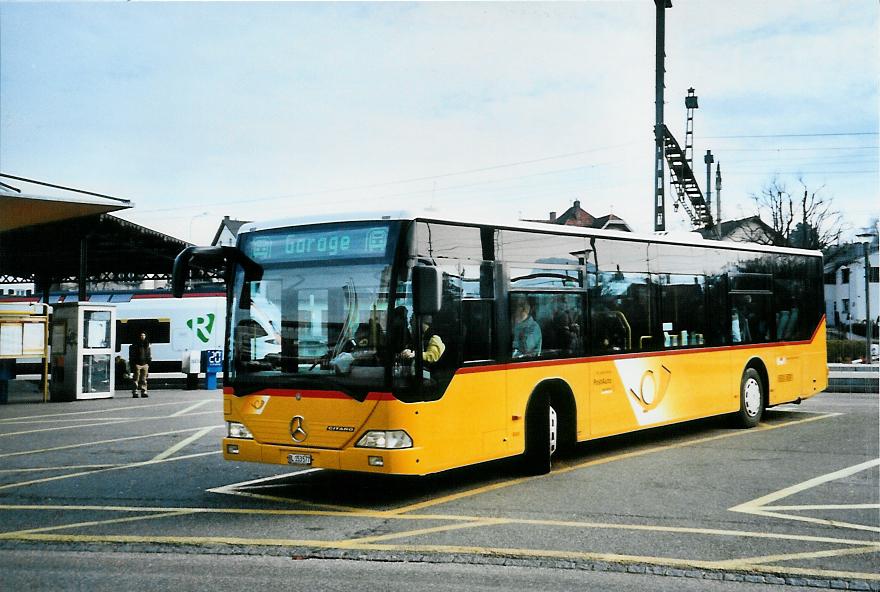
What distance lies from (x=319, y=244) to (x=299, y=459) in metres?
2.06

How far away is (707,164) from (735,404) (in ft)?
98.5

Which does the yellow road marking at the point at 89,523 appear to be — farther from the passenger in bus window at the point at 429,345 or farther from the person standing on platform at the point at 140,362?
the person standing on platform at the point at 140,362

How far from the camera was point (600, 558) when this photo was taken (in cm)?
675

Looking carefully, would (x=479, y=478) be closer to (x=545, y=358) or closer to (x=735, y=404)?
(x=545, y=358)

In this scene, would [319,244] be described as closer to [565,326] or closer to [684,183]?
[565,326]

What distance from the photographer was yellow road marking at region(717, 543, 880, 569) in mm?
6590

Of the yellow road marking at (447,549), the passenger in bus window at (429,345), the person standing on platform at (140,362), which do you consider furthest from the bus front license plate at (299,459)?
the person standing on platform at (140,362)

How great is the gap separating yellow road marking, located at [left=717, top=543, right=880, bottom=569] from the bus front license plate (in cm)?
396

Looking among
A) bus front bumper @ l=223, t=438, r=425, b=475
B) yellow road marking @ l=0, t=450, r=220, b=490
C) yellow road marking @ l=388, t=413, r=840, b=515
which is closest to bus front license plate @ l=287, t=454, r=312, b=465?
bus front bumper @ l=223, t=438, r=425, b=475

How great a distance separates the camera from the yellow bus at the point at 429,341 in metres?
8.77

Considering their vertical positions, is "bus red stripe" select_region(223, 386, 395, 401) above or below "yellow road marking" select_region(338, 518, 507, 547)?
above

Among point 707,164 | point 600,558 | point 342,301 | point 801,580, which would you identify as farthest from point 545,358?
point 707,164

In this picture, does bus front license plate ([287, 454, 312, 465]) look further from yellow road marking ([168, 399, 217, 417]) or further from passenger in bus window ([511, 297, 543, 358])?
yellow road marking ([168, 399, 217, 417])

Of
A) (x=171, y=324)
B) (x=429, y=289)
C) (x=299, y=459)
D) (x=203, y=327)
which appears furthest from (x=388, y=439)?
(x=171, y=324)
